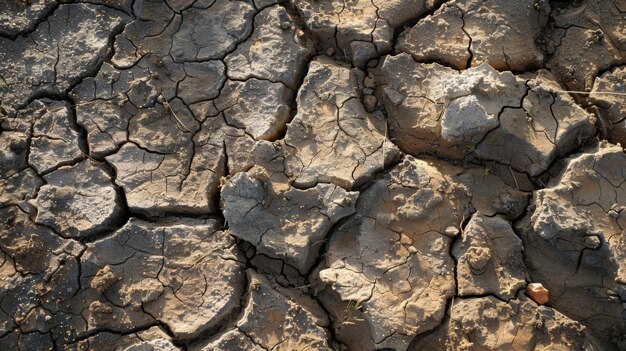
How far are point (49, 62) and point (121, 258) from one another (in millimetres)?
1345

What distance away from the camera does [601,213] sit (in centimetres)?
287

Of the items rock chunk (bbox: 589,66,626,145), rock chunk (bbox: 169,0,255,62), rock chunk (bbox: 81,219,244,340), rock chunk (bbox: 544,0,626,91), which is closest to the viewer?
rock chunk (bbox: 81,219,244,340)

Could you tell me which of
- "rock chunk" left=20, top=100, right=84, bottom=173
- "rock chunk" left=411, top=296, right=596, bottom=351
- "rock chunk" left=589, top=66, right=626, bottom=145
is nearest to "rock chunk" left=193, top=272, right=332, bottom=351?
Result: "rock chunk" left=411, top=296, right=596, bottom=351

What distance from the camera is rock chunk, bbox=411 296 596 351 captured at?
8.90ft

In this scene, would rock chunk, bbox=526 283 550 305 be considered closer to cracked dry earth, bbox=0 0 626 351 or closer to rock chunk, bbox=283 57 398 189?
cracked dry earth, bbox=0 0 626 351

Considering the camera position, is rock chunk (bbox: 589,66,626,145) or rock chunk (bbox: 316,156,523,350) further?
rock chunk (bbox: 589,66,626,145)

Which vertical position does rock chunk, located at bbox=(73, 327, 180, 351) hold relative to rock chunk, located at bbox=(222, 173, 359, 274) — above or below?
below

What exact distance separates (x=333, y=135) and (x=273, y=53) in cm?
65

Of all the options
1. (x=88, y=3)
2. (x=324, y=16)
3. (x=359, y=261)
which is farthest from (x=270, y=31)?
(x=359, y=261)

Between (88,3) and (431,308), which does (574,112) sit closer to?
(431,308)

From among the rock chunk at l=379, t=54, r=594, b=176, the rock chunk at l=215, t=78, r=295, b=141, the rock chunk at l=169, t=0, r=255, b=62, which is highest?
the rock chunk at l=169, t=0, r=255, b=62

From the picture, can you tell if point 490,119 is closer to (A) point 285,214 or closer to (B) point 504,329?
(B) point 504,329

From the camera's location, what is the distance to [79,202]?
3.03 m

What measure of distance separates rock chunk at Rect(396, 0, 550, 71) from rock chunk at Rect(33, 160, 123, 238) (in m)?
1.90
